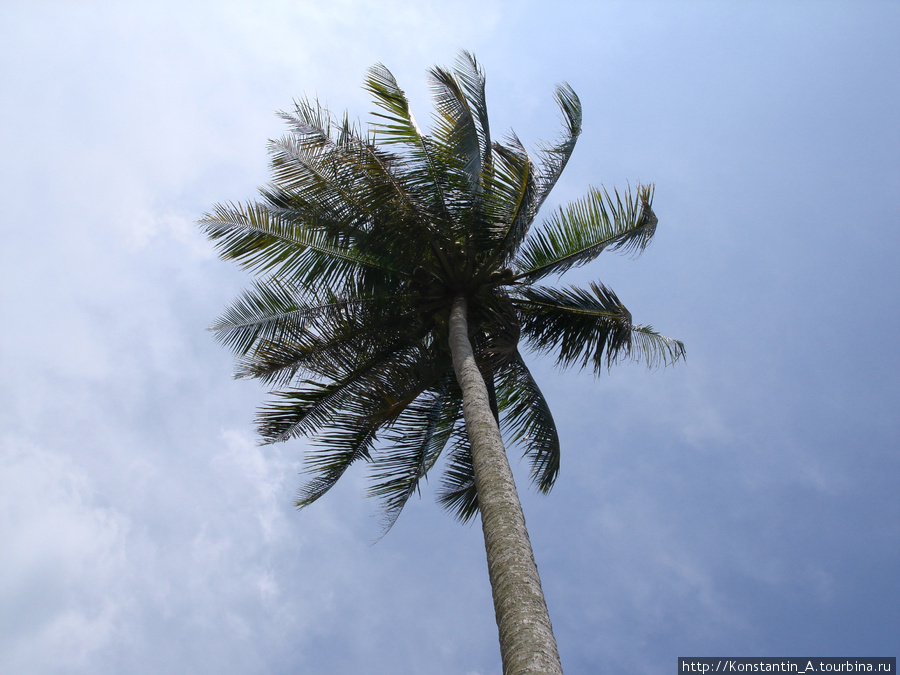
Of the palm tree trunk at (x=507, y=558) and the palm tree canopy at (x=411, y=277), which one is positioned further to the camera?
the palm tree canopy at (x=411, y=277)

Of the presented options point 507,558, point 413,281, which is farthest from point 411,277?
point 507,558

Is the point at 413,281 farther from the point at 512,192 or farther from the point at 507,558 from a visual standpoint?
the point at 507,558

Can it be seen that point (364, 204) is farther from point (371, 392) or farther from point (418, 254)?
point (371, 392)

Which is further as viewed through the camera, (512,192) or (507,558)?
(512,192)

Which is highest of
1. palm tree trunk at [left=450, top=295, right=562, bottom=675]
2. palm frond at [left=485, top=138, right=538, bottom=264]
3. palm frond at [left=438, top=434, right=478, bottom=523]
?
palm frond at [left=485, top=138, right=538, bottom=264]

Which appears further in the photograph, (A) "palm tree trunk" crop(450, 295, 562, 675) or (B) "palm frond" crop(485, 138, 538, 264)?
(B) "palm frond" crop(485, 138, 538, 264)

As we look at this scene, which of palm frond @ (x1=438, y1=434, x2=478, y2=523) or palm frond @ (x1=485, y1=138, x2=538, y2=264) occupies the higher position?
palm frond @ (x1=485, y1=138, x2=538, y2=264)

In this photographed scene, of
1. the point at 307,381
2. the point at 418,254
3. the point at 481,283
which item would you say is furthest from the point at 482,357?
the point at 307,381

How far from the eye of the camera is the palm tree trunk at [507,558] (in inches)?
152

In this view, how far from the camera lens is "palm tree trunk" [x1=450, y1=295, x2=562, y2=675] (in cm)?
386

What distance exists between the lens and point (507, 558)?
4.68 metres

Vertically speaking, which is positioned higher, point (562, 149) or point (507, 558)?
point (562, 149)

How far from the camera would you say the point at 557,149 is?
9398 millimetres

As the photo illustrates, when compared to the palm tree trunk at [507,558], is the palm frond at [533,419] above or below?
above
